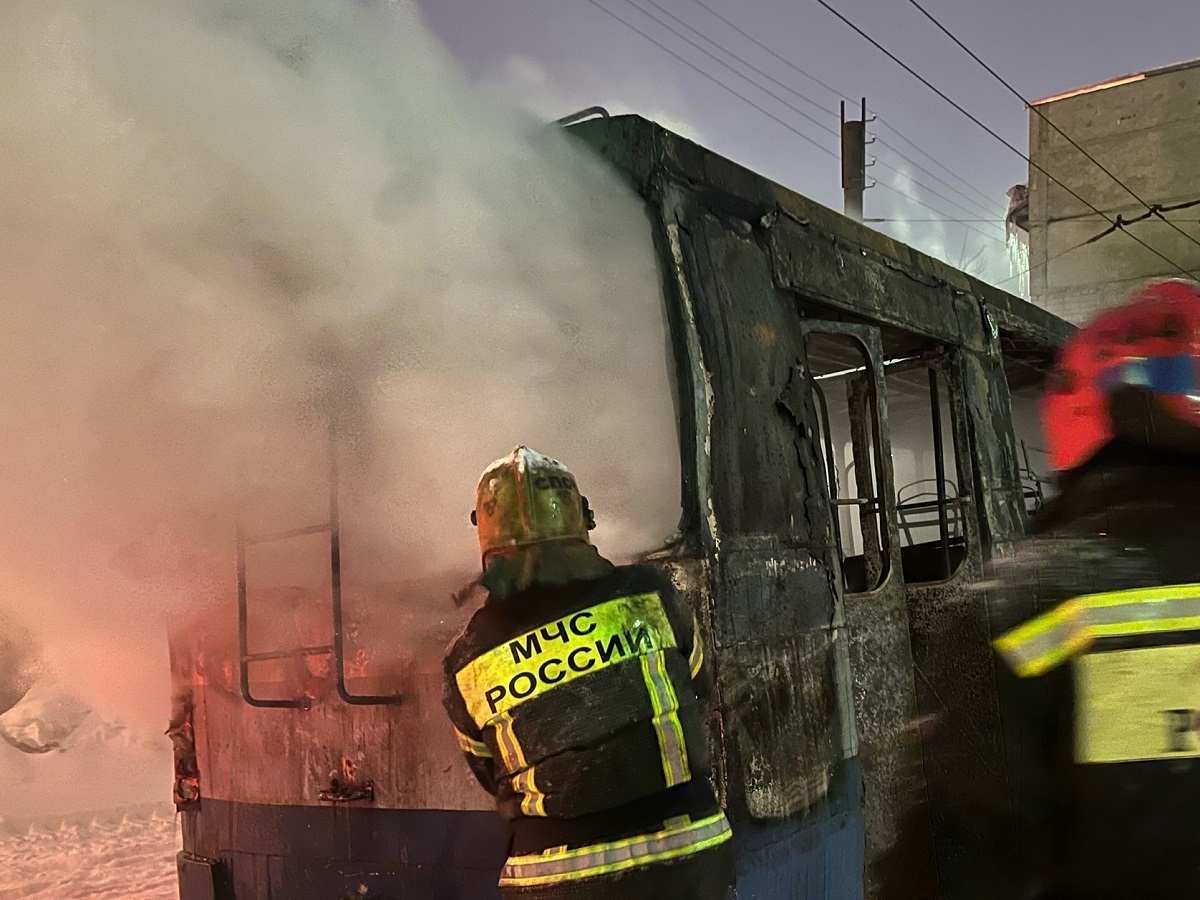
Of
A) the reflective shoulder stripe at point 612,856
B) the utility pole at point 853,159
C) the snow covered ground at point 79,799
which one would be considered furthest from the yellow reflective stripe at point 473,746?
the utility pole at point 853,159

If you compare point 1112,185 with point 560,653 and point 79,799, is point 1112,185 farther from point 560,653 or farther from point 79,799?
→ point 560,653

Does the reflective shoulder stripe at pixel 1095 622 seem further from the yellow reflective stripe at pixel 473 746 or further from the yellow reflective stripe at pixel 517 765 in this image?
the yellow reflective stripe at pixel 473 746

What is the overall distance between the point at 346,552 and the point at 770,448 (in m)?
1.55

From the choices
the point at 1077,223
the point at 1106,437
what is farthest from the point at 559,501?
the point at 1077,223

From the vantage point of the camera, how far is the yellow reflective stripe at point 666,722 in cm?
262

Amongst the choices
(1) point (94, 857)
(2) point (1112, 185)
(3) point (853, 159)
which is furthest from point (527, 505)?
(3) point (853, 159)

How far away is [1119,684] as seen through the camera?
1738 mm

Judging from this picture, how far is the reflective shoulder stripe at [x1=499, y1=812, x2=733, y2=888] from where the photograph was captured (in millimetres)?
2551

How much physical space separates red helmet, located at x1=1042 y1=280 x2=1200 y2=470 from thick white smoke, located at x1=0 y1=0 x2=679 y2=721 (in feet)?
3.90

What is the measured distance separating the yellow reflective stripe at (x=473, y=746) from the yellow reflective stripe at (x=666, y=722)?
0.47 metres

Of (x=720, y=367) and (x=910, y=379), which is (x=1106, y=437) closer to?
(x=720, y=367)

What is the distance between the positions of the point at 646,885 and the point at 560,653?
61cm

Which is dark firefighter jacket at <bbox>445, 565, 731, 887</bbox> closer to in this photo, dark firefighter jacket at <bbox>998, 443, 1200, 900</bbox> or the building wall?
dark firefighter jacket at <bbox>998, 443, 1200, 900</bbox>

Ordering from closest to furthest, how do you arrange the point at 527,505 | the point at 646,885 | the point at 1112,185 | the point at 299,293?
1. the point at 646,885
2. the point at 527,505
3. the point at 299,293
4. the point at 1112,185
